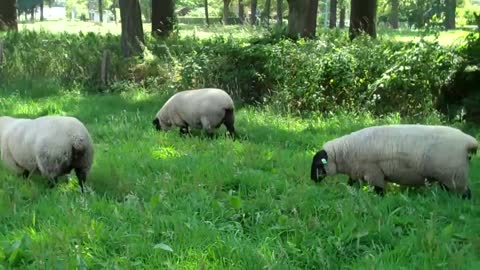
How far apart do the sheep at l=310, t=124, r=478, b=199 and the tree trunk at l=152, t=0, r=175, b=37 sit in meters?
16.6

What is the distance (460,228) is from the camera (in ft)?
18.5

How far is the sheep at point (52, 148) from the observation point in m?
6.89

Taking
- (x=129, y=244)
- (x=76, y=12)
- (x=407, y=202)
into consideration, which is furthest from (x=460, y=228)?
(x=76, y=12)

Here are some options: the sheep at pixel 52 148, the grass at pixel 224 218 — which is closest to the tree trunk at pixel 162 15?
the grass at pixel 224 218

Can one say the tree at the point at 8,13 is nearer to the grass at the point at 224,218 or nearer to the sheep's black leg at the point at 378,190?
the grass at the point at 224,218

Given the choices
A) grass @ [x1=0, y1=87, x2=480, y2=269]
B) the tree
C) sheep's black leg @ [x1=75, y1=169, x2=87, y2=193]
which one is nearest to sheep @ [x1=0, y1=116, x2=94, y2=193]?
sheep's black leg @ [x1=75, y1=169, x2=87, y2=193]

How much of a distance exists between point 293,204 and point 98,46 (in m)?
13.2

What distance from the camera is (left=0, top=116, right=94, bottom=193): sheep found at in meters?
6.89

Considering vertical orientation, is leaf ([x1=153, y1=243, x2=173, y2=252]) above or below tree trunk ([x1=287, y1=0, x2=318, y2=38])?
below

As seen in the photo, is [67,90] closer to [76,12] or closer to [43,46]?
[43,46]

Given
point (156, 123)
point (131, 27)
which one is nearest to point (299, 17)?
point (131, 27)

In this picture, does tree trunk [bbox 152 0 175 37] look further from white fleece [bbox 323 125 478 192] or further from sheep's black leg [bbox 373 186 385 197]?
sheep's black leg [bbox 373 186 385 197]

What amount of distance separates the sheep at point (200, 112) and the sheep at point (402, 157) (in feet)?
10.6

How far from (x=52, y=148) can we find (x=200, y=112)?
4.00m
